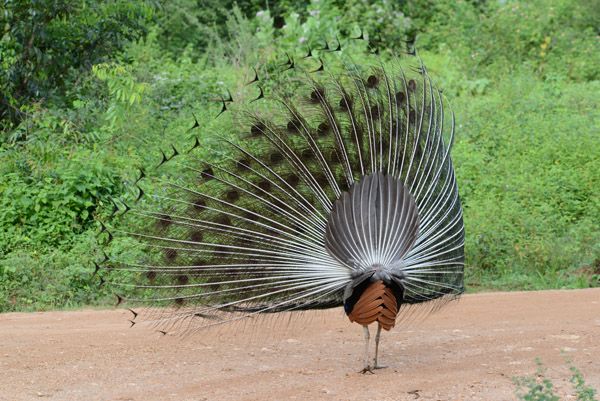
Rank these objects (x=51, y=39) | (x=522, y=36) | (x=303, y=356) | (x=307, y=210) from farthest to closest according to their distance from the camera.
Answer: (x=522, y=36)
(x=51, y=39)
(x=303, y=356)
(x=307, y=210)

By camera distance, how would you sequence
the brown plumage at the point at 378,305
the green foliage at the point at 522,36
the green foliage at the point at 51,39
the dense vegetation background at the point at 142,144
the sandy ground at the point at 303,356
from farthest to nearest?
the green foliage at the point at 522,36, the green foliage at the point at 51,39, the dense vegetation background at the point at 142,144, the sandy ground at the point at 303,356, the brown plumage at the point at 378,305

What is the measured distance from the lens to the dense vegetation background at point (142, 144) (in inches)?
359

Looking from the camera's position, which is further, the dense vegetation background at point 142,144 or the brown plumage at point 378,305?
the dense vegetation background at point 142,144

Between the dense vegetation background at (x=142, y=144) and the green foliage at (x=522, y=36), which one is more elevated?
Answer: the green foliage at (x=522, y=36)

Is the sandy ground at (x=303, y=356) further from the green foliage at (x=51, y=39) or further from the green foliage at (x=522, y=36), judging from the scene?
the green foliage at (x=522, y=36)

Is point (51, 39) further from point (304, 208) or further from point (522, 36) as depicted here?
point (522, 36)

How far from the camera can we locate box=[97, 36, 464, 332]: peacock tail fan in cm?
495

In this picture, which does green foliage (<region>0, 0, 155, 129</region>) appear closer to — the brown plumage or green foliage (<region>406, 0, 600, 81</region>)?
the brown plumage

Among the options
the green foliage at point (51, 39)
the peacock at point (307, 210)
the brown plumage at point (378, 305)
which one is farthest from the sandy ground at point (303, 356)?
the green foliage at point (51, 39)

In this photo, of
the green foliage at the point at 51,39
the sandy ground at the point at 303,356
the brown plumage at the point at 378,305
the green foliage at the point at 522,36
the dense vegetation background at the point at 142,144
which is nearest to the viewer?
the brown plumage at the point at 378,305

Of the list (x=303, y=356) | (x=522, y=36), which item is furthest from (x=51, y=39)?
(x=522, y=36)

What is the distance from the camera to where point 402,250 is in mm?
4730

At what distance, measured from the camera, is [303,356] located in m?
5.95

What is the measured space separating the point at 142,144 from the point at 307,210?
6398mm
